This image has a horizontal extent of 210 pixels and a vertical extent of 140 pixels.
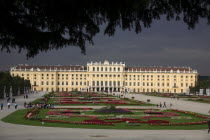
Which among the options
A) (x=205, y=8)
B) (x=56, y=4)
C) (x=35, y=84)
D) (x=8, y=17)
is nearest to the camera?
(x=205, y=8)

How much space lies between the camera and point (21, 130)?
14906mm

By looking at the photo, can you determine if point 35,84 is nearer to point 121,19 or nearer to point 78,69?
point 78,69

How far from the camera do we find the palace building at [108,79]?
340 feet

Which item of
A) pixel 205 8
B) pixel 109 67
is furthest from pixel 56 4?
pixel 109 67

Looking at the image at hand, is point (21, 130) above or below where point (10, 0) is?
below

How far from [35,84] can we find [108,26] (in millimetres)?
100616

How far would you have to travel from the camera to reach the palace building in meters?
104

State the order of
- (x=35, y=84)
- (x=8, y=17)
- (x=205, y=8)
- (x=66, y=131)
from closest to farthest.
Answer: (x=205, y=8), (x=8, y=17), (x=66, y=131), (x=35, y=84)

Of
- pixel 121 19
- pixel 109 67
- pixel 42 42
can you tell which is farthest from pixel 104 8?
pixel 109 67

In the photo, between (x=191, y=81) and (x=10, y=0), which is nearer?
(x=10, y=0)

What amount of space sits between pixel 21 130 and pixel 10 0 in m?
10.9

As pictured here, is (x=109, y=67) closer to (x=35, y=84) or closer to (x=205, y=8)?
(x=35, y=84)

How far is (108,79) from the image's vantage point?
10431cm

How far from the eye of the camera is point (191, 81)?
105188 millimetres
